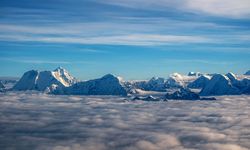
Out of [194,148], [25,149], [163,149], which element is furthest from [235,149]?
[25,149]

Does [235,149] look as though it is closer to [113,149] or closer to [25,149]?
[113,149]

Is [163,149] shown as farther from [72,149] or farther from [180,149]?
[72,149]

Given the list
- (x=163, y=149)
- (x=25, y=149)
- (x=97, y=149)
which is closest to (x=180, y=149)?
(x=163, y=149)

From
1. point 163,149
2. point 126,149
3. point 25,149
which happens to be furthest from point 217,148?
point 25,149

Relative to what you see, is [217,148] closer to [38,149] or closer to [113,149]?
[113,149]

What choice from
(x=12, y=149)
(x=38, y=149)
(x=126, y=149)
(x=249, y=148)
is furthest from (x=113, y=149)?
(x=249, y=148)

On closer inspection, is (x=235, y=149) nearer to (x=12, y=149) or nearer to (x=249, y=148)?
(x=249, y=148)
